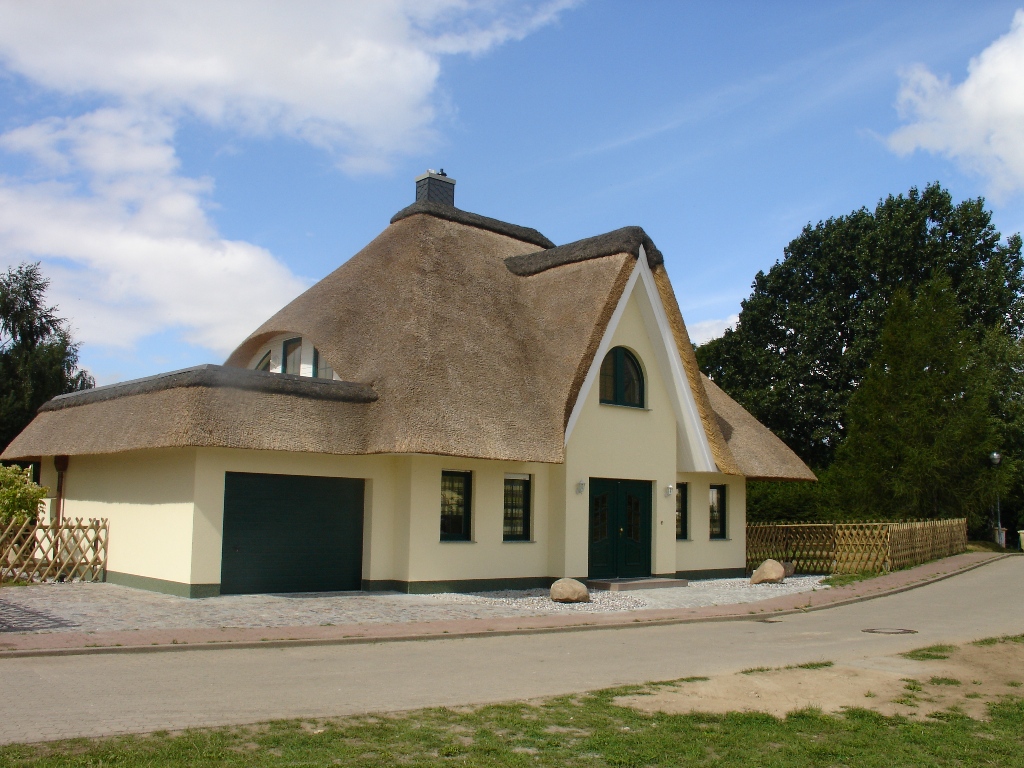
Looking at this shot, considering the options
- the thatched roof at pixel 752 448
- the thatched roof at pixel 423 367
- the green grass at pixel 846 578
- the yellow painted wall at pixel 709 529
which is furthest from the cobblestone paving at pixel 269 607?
the thatched roof at pixel 752 448

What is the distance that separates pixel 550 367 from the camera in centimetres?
2167

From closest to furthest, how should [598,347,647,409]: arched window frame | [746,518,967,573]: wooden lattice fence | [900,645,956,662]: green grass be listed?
1. [900,645,956,662]: green grass
2. [598,347,647,409]: arched window frame
3. [746,518,967,573]: wooden lattice fence

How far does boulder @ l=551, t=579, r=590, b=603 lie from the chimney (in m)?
12.2

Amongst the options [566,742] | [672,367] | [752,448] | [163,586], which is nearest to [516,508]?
[672,367]

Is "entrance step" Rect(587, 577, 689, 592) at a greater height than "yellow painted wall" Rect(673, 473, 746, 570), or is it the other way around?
"yellow painted wall" Rect(673, 473, 746, 570)

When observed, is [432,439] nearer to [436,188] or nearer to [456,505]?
[456,505]

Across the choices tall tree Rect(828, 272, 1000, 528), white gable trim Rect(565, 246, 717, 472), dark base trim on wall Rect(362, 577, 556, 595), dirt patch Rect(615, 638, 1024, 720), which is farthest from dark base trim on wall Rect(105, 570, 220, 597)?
tall tree Rect(828, 272, 1000, 528)

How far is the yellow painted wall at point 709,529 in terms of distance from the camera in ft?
82.6

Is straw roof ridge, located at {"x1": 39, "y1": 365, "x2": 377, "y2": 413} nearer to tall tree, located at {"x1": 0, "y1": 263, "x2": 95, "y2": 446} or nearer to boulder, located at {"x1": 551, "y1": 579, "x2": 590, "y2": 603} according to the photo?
boulder, located at {"x1": 551, "y1": 579, "x2": 590, "y2": 603}

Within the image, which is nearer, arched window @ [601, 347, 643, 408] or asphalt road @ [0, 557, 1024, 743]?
asphalt road @ [0, 557, 1024, 743]

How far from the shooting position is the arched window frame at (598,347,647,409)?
75.5 ft

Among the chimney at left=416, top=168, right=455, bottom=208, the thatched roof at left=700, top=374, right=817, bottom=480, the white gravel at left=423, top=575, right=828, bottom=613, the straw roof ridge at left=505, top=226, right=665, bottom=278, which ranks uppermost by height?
the chimney at left=416, top=168, right=455, bottom=208

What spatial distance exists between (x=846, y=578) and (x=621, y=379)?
768 cm

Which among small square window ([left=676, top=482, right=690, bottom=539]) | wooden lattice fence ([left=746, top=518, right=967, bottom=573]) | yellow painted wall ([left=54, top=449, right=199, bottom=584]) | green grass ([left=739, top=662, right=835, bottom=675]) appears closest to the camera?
green grass ([left=739, top=662, right=835, bottom=675])
